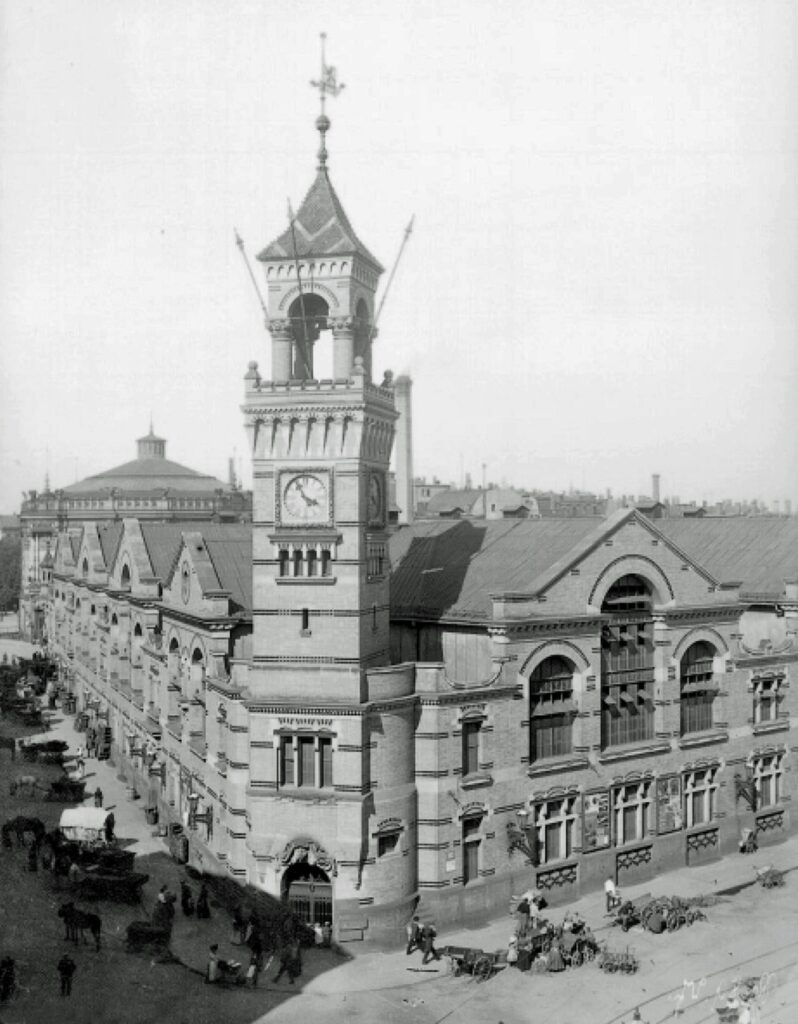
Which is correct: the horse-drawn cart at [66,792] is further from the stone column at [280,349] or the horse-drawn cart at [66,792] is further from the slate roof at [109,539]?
the stone column at [280,349]

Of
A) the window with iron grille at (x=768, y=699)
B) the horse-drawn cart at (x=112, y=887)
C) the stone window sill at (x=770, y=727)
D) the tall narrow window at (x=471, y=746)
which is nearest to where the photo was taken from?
the horse-drawn cart at (x=112, y=887)

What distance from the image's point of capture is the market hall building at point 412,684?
135 ft

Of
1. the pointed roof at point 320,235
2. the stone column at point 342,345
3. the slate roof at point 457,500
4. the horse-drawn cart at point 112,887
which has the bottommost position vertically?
the horse-drawn cart at point 112,887

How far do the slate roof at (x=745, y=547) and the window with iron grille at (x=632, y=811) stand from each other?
13750 millimetres

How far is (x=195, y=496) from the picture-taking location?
128750 millimetres

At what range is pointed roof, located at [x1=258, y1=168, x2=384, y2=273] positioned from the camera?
4300cm

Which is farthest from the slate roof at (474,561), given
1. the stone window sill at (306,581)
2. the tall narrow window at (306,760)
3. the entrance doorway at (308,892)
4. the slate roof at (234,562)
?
the entrance doorway at (308,892)

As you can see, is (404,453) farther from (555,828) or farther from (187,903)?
(187,903)

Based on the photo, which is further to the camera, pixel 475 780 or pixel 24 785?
pixel 24 785

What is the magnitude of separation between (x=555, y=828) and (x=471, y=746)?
19.5 ft

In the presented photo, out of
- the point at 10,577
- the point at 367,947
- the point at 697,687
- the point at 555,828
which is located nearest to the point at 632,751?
the point at 555,828

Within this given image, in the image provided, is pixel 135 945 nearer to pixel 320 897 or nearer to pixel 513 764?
pixel 320 897

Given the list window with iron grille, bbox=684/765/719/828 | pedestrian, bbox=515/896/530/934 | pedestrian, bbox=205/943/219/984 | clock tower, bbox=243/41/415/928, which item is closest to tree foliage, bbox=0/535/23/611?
clock tower, bbox=243/41/415/928

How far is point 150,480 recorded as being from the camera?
135500 mm
